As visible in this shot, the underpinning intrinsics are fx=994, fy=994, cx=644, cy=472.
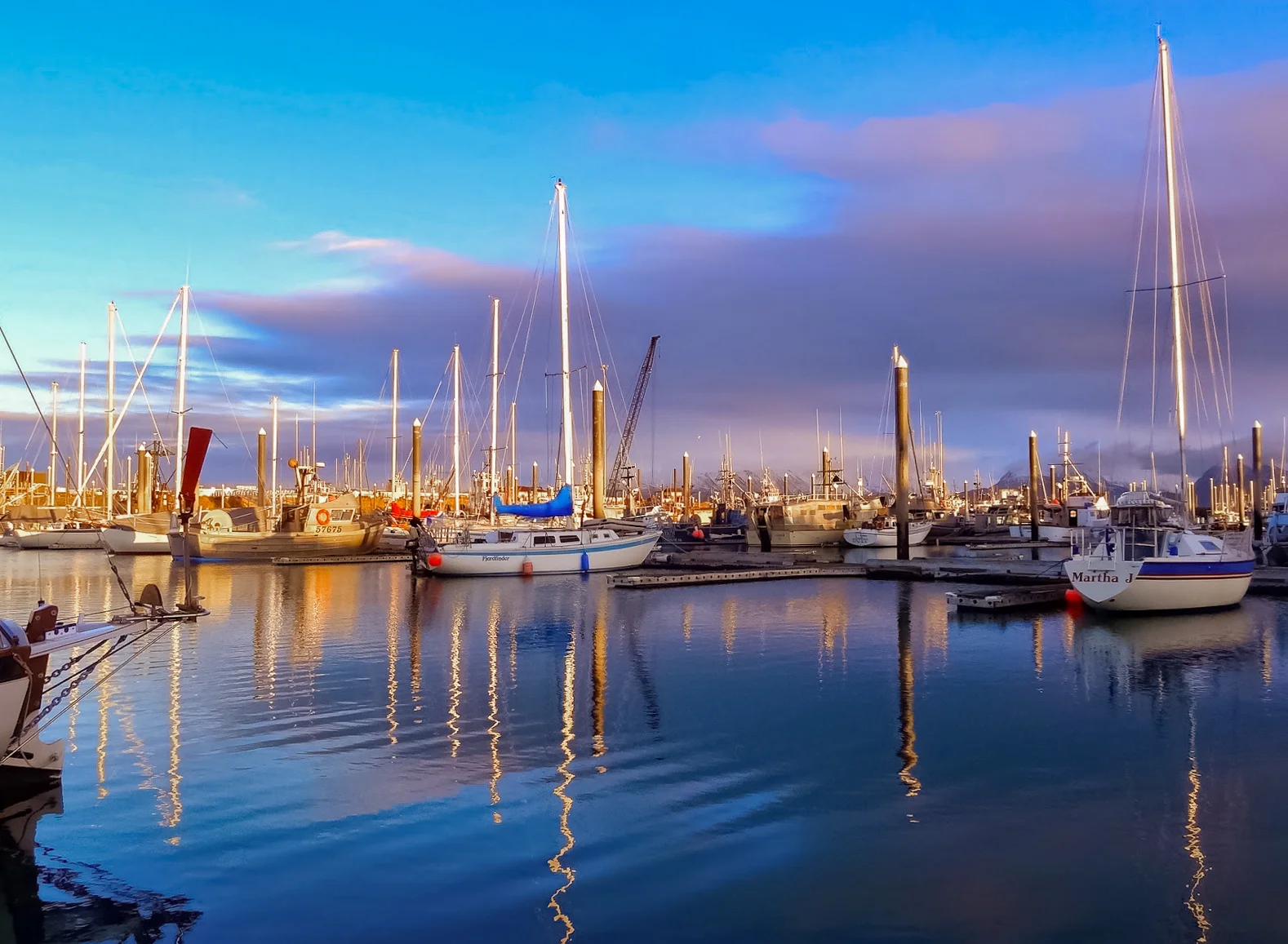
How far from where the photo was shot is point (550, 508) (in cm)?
5784

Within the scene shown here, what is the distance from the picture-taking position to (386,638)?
3178cm

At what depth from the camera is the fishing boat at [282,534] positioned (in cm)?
7575

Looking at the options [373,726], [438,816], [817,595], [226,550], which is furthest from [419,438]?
[438,816]

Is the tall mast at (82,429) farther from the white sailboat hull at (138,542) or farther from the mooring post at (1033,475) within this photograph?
the mooring post at (1033,475)

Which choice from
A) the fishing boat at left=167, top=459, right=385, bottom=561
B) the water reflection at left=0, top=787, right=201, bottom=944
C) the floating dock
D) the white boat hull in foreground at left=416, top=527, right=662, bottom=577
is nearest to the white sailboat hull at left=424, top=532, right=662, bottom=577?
the white boat hull in foreground at left=416, top=527, right=662, bottom=577

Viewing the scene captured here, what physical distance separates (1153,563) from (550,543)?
107ft

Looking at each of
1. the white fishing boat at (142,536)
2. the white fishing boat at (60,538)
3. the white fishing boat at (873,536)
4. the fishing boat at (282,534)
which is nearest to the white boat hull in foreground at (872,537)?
the white fishing boat at (873,536)

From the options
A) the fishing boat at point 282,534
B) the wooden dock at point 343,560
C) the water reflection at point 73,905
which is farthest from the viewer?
the fishing boat at point 282,534

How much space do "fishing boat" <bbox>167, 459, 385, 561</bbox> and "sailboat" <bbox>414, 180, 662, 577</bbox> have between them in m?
21.9

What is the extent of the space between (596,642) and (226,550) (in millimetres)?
54385

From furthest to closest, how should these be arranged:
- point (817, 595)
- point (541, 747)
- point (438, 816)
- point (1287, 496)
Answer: point (1287, 496), point (817, 595), point (541, 747), point (438, 816)

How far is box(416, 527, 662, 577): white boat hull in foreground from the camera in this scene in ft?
183

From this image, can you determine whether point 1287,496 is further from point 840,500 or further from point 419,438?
point 419,438

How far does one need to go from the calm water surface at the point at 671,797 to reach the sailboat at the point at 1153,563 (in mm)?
4425
